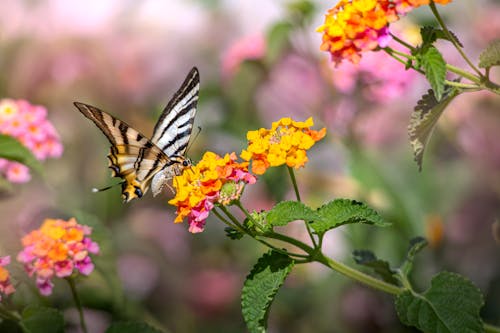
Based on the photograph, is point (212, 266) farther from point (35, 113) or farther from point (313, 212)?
point (313, 212)

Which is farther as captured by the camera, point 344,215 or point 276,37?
point 276,37

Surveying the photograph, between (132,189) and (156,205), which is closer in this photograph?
(132,189)

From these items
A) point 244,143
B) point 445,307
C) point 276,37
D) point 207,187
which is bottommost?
point 445,307

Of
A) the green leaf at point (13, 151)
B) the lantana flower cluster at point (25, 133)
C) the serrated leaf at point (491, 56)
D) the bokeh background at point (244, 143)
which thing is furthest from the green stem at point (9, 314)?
the serrated leaf at point (491, 56)

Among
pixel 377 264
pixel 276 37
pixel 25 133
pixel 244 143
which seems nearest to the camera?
pixel 377 264

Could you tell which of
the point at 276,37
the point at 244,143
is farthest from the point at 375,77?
the point at 244,143

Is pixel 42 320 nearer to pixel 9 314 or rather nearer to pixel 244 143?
pixel 9 314

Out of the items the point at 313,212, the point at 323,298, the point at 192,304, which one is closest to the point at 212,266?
the point at 192,304

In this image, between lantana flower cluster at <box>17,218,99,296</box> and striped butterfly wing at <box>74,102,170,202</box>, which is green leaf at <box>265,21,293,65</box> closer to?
striped butterfly wing at <box>74,102,170,202</box>
